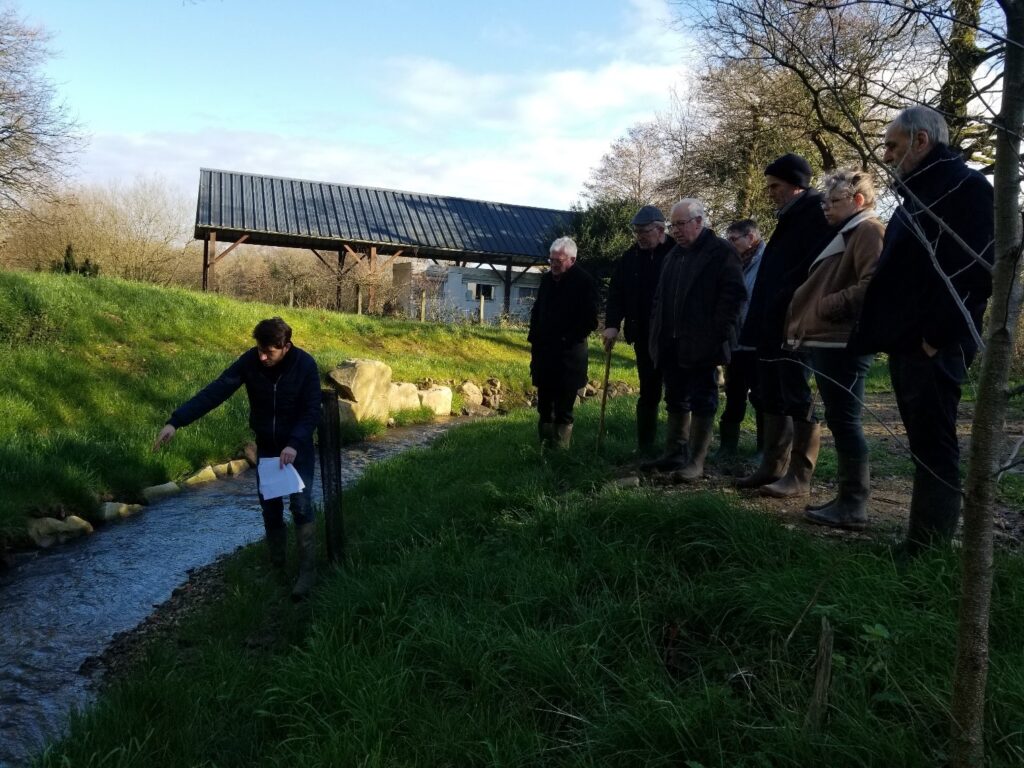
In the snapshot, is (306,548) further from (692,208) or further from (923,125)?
(923,125)

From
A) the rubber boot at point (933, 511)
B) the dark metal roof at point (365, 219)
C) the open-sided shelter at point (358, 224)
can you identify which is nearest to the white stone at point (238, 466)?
the rubber boot at point (933, 511)

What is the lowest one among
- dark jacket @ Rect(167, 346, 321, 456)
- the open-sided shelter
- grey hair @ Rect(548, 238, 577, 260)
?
dark jacket @ Rect(167, 346, 321, 456)

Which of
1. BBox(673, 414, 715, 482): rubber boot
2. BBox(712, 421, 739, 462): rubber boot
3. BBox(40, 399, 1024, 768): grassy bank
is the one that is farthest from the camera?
BBox(712, 421, 739, 462): rubber boot

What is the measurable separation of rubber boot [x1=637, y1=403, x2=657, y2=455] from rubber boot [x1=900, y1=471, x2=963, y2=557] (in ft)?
9.57

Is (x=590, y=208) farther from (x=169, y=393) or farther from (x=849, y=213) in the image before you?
(x=849, y=213)

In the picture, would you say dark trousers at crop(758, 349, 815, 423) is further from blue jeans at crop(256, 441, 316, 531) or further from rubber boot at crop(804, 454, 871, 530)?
blue jeans at crop(256, 441, 316, 531)

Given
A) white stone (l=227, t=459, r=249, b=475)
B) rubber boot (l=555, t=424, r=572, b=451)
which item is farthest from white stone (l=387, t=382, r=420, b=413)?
rubber boot (l=555, t=424, r=572, b=451)

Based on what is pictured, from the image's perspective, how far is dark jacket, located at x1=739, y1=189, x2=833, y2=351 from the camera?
4332 mm

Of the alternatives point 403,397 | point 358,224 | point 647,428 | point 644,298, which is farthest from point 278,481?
point 358,224

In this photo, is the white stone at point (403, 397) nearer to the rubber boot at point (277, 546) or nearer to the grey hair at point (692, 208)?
the rubber boot at point (277, 546)

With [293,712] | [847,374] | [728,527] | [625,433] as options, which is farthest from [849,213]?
[625,433]

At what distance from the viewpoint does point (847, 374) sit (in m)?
3.84

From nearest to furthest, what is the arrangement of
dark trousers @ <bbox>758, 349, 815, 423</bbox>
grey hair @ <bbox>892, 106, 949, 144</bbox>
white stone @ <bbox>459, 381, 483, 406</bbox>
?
grey hair @ <bbox>892, 106, 949, 144</bbox>, dark trousers @ <bbox>758, 349, 815, 423</bbox>, white stone @ <bbox>459, 381, 483, 406</bbox>

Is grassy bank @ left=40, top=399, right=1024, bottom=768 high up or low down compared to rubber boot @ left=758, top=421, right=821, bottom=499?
down
